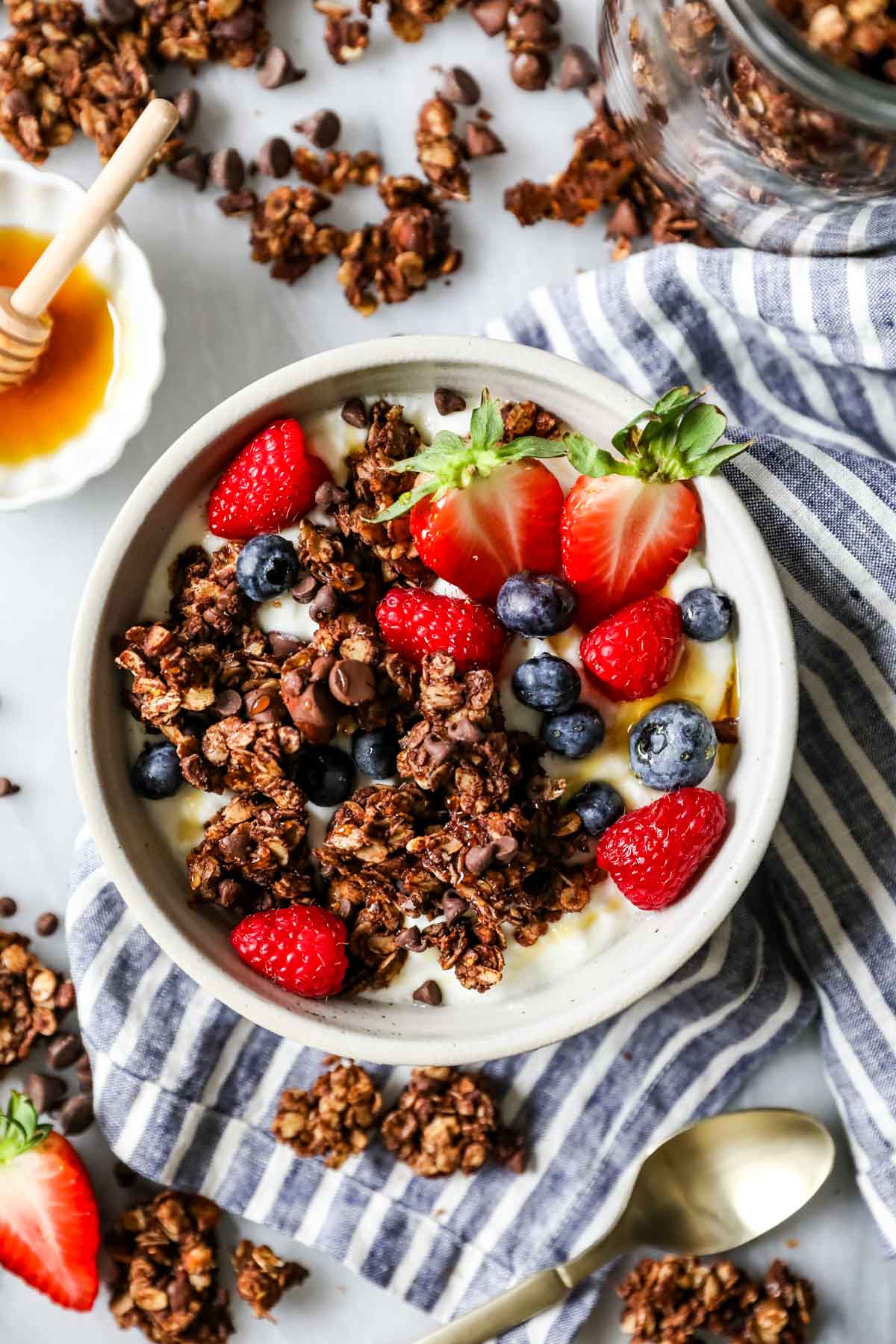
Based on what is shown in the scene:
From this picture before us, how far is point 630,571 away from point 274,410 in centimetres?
38

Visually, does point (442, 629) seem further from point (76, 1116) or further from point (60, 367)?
point (76, 1116)

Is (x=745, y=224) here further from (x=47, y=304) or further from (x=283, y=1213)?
(x=283, y=1213)

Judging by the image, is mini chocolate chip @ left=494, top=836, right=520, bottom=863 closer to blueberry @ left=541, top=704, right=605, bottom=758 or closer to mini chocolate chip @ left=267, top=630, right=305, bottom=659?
blueberry @ left=541, top=704, right=605, bottom=758

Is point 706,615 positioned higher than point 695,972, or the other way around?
point 706,615

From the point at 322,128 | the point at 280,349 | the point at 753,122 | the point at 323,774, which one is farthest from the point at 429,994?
the point at 322,128

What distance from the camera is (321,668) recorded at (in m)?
1.18

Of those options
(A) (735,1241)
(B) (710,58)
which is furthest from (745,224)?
(A) (735,1241)

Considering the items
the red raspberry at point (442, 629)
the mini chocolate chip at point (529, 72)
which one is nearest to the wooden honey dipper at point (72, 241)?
the mini chocolate chip at point (529, 72)

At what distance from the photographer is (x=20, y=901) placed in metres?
1.61

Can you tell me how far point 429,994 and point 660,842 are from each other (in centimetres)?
28

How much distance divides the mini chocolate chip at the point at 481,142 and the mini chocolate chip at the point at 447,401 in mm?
461

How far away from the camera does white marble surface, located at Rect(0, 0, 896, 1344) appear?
158 cm

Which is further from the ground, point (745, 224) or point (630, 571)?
point (745, 224)

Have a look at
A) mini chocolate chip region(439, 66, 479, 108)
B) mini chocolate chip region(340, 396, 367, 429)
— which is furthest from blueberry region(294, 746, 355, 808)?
mini chocolate chip region(439, 66, 479, 108)
